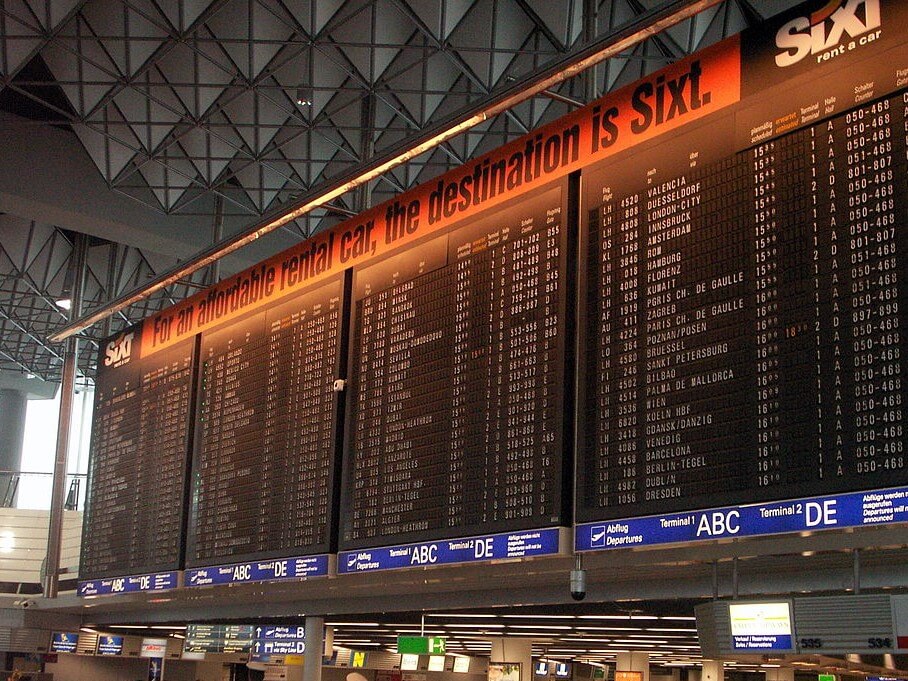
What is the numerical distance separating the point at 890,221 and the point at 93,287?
28.1 metres

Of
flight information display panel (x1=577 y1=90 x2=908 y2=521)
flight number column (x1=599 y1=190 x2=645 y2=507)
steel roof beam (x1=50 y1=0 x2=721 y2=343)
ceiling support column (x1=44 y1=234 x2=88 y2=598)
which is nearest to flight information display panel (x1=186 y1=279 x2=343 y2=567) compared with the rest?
steel roof beam (x1=50 y1=0 x2=721 y2=343)

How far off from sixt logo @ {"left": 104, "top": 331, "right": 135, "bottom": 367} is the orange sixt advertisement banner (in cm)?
219

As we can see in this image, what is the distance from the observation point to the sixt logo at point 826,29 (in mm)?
9281

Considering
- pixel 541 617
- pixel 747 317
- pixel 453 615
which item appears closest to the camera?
pixel 747 317

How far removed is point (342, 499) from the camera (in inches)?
544

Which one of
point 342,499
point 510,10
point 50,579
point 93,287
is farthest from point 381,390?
point 93,287

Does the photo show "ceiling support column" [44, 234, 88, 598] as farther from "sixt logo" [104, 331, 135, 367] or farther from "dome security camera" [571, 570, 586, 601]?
"dome security camera" [571, 570, 586, 601]

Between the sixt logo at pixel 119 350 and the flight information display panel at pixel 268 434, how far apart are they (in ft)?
10.2

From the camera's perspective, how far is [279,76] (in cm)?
2070

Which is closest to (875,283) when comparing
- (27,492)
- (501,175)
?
(501,175)

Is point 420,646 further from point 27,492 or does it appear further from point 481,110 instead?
point 27,492

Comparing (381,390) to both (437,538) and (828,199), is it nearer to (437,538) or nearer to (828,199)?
(437,538)

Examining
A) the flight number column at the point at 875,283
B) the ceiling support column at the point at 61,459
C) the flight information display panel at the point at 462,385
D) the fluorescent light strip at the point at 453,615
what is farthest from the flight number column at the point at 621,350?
the ceiling support column at the point at 61,459

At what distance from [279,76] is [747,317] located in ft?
43.5
